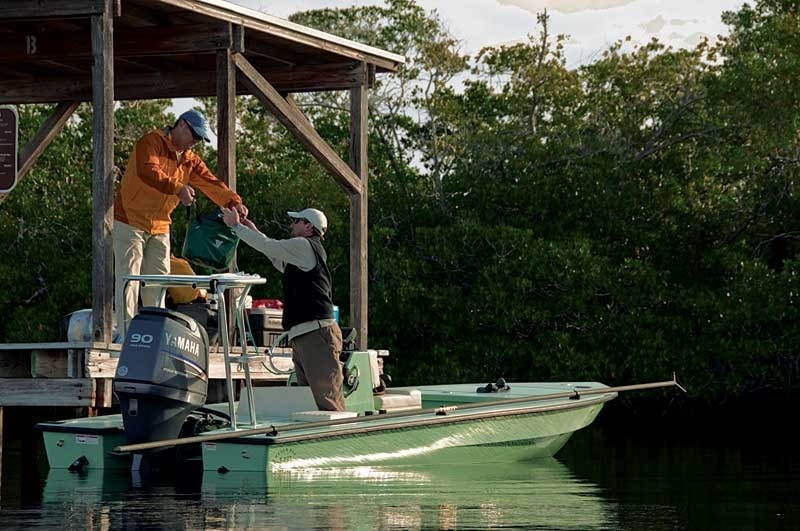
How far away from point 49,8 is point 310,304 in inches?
117

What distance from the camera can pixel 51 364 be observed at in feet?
38.3

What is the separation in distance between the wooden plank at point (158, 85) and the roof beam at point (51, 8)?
335 centimetres

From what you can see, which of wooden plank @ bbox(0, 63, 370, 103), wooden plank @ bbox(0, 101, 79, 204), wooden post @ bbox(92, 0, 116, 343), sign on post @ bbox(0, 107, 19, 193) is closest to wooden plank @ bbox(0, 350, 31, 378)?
wooden post @ bbox(92, 0, 116, 343)

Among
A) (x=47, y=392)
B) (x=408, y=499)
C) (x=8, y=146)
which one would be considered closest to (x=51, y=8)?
(x=8, y=146)

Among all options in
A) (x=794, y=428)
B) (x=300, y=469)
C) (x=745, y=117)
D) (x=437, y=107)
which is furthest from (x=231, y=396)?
(x=437, y=107)

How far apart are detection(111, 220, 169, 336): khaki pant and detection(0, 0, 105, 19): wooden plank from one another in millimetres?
1585

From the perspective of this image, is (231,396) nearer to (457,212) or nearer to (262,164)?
(457,212)

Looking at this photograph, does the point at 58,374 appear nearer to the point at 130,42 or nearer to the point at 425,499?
the point at 425,499

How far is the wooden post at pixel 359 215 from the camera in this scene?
49.8ft

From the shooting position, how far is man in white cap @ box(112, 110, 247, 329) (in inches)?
480

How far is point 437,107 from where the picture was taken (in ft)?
84.2

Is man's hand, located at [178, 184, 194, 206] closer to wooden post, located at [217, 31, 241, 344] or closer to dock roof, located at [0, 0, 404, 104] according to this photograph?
wooden post, located at [217, 31, 241, 344]

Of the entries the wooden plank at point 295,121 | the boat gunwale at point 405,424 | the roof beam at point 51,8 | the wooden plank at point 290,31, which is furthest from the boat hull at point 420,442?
the wooden plank at point 290,31

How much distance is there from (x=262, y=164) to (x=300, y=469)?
18.5 m
